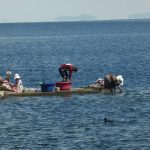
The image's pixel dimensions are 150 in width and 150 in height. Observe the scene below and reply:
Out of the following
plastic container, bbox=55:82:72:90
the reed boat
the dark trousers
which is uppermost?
the dark trousers

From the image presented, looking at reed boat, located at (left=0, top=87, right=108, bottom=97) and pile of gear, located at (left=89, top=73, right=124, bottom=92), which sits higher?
pile of gear, located at (left=89, top=73, right=124, bottom=92)

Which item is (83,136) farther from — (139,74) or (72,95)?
(139,74)

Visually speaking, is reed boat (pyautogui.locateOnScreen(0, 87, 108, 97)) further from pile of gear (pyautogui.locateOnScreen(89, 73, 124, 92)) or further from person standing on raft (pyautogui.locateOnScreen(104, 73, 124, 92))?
person standing on raft (pyautogui.locateOnScreen(104, 73, 124, 92))

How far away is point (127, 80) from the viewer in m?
77.6

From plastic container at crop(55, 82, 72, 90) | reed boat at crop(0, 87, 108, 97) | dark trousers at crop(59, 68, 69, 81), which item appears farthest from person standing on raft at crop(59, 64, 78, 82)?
reed boat at crop(0, 87, 108, 97)

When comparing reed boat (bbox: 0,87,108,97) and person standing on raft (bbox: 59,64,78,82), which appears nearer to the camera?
reed boat (bbox: 0,87,108,97)

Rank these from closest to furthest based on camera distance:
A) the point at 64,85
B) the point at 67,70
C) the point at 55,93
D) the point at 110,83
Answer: the point at 55,93 → the point at 64,85 → the point at 110,83 → the point at 67,70

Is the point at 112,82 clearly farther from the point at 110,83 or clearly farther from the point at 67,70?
the point at 67,70

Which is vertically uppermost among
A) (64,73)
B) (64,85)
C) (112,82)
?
(64,73)

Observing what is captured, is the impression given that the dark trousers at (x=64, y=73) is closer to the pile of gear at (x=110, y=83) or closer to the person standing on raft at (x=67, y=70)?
the person standing on raft at (x=67, y=70)

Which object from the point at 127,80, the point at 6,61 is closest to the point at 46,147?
the point at 127,80

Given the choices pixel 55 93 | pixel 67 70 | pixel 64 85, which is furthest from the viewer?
pixel 67 70

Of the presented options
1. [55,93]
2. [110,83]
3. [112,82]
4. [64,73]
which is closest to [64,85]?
[55,93]

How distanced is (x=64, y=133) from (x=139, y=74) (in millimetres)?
41235
